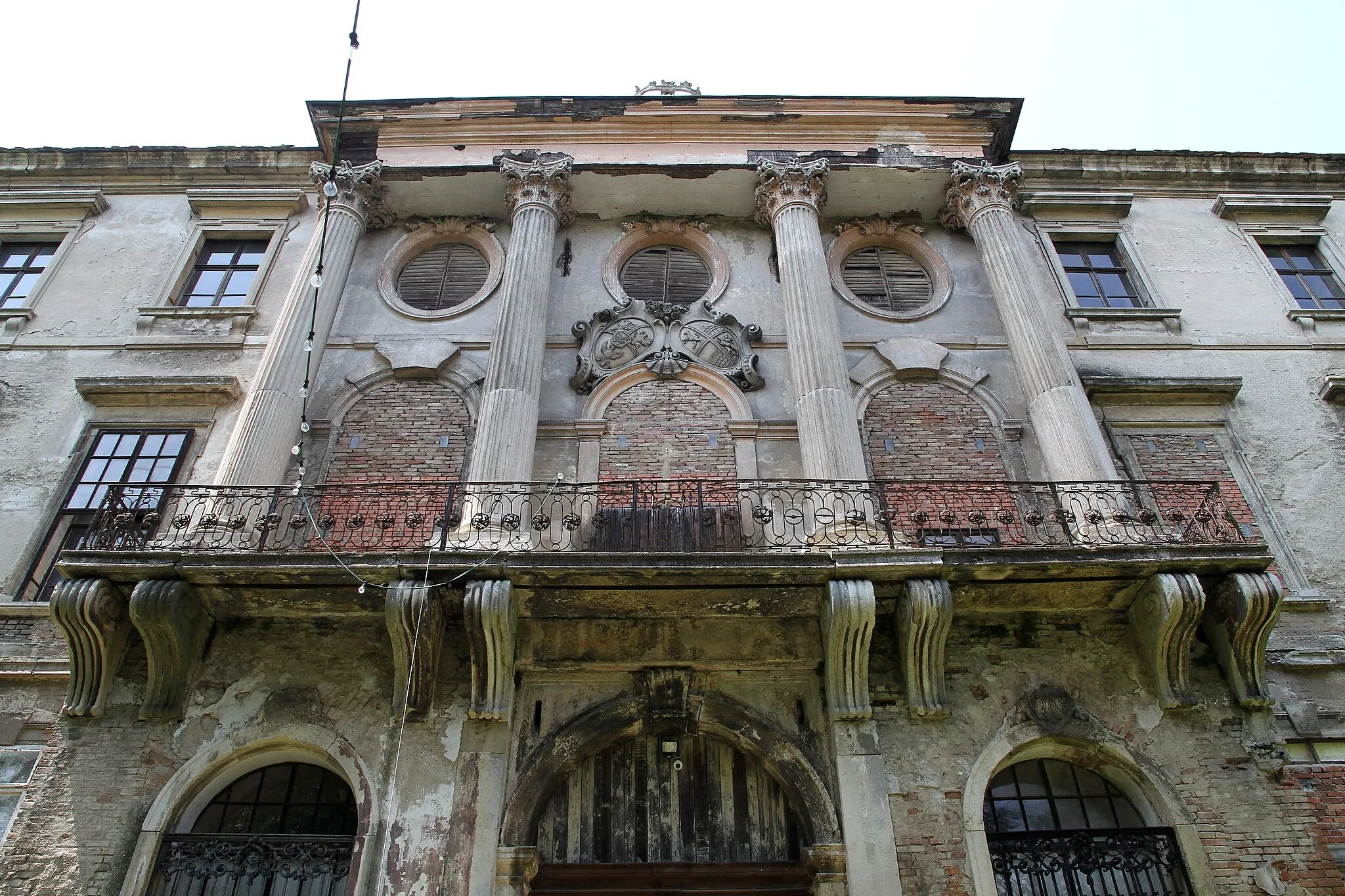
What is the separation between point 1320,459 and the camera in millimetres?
10500

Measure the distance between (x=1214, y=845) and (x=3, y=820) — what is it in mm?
10247

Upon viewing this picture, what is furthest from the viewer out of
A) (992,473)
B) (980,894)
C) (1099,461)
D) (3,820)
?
(992,473)

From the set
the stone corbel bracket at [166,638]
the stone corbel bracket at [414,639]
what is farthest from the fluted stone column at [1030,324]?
the stone corbel bracket at [166,638]

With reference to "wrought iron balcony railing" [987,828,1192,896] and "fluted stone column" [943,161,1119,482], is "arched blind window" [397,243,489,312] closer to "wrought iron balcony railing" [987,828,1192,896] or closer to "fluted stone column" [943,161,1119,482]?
"fluted stone column" [943,161,1119,482]

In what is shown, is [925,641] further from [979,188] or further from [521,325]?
[979,188]

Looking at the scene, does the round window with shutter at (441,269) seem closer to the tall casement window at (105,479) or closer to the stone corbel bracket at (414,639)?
the tall casement window at (105,479)

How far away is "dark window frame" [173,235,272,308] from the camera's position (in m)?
12.3

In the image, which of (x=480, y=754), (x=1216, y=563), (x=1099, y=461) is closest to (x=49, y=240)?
(x=480, y=754)

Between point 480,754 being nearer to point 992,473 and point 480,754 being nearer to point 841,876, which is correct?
point 841,876

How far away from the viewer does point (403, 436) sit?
10.7 metres

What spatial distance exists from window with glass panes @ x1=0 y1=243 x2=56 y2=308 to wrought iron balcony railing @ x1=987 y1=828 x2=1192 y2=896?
13.6 meters

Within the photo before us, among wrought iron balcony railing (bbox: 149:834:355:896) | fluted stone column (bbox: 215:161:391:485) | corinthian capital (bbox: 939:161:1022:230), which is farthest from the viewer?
corinthian capital (bbox: 939:161:1022:230)

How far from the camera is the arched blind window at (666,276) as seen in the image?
12.3 m

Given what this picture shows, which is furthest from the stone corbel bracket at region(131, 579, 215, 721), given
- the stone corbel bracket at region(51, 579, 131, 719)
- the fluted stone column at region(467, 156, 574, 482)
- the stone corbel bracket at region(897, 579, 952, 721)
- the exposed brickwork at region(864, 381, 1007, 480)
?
the exposed brickwork at region(864, 381, 1007, 480)
